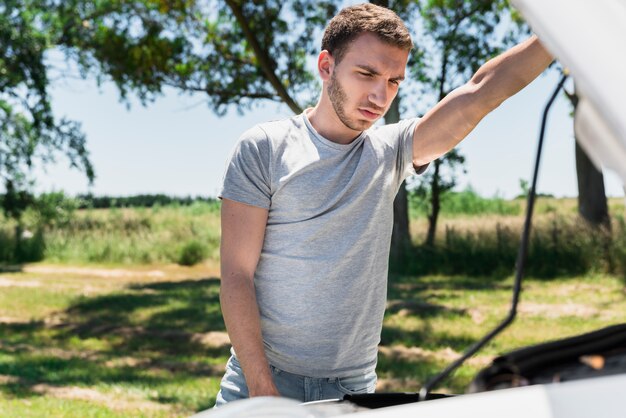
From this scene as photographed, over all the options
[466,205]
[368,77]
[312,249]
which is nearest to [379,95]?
Answer: [368,77]

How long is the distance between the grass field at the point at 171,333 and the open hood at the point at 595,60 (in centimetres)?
448

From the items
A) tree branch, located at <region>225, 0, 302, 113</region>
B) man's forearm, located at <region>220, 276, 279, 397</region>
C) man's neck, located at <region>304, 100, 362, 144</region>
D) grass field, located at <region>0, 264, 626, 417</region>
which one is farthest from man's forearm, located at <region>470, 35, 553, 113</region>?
tree branch, located at <region>225, 0, 302, 113</region>

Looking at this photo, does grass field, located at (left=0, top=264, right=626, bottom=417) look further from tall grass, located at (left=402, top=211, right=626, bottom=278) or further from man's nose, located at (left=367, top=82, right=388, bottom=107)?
man's nose, located at (left=367, top=82, right=388, bottom=107)

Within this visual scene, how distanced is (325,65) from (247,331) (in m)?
0.67

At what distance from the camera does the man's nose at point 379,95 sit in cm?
182

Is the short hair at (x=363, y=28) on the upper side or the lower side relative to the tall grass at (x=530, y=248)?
upper

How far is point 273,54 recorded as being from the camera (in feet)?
43.0

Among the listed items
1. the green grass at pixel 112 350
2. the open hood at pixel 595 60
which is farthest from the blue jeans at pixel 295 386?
the green grass at pixel 112 350

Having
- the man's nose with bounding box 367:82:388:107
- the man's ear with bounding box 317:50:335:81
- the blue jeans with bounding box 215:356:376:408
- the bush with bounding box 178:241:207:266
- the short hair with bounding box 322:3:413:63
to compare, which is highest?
the short hair with bounding box 322:3:413:63

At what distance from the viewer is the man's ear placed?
1932mm

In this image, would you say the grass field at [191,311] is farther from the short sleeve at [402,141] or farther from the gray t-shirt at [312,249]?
the gray t-shirt at [312,249]

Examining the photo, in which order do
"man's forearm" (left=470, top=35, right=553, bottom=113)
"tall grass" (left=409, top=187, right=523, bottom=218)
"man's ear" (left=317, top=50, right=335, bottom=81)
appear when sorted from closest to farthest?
"man's forearm" (left=470, top=35, right=553, bottom=113), "man's ear" (left=317, top=50, right=335, bottom=81), "tall grass" (left=409, top=187, right=523, bottom=218)

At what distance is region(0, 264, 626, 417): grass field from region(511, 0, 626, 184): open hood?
14.7 ft

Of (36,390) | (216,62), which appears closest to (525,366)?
(36,390)
